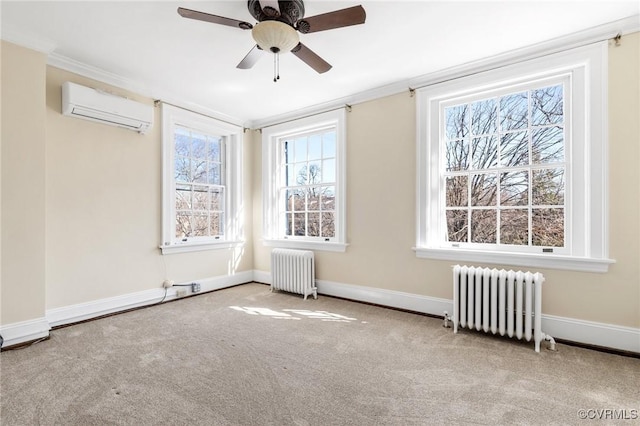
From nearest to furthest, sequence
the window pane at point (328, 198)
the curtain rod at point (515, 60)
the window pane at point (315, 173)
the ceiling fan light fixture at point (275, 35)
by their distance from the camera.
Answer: the ceiling fan light fixture at point (275, 35), the curtain rod at point (515, 60), the window pane at point (328, 198), the window pane at point (315, 173)

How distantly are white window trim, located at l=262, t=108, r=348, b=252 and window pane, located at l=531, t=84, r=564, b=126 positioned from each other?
81.7 inches

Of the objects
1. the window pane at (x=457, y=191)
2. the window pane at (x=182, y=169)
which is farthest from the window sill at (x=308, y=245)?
the window pane at (x=182, y=169)

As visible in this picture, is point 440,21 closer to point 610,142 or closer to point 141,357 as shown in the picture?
point 610,142

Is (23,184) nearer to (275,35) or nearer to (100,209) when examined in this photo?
(100,209)

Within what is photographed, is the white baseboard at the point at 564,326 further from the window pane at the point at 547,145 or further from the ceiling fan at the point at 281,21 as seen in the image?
the ceiling fan at the point at 281,21

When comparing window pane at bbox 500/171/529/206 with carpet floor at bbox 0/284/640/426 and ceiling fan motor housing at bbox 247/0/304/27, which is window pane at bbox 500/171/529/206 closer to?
carpet floor at bbox 0/284/640/426

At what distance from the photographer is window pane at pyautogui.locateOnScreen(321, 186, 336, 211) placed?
14.2 feet

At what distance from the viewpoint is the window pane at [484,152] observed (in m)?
3.19

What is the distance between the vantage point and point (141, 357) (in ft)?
7.89

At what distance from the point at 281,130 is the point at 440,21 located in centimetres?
281

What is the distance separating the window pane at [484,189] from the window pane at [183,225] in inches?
143

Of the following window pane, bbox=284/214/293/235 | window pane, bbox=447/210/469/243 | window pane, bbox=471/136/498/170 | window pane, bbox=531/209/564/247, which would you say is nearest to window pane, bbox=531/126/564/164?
window pane, bbox=471/136/498/170

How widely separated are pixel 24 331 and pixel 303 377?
2.49 metres

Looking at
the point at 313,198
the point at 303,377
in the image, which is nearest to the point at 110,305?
the point at 303,377
